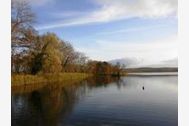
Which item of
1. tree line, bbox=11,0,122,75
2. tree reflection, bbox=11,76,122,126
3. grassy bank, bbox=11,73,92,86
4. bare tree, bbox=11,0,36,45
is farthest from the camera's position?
grassy bank, bbox=11,73,92,86

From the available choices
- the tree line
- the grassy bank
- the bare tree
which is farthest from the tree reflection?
the bare tree

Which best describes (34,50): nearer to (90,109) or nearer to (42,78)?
(42,78)

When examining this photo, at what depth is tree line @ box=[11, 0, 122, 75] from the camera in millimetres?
12227

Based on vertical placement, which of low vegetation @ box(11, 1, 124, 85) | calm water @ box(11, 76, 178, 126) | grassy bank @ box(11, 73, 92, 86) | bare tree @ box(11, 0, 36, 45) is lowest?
calm water @ box(11, 76, 178, 126)

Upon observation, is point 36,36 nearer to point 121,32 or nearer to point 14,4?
point 14,4

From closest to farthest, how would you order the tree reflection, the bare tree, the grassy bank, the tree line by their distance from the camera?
the tree reflection < the bare tree < the tree line < the grassy bank

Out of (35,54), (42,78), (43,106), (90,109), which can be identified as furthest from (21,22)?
(90,109)

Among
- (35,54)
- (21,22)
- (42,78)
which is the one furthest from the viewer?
(42,78)

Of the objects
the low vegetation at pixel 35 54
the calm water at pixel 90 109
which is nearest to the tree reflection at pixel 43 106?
the calm water at pixel 90 109

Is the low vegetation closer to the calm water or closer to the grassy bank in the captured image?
the grassy bank

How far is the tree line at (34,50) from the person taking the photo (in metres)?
12.2

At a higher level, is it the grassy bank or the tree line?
the tree line

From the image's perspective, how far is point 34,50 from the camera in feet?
44.1
